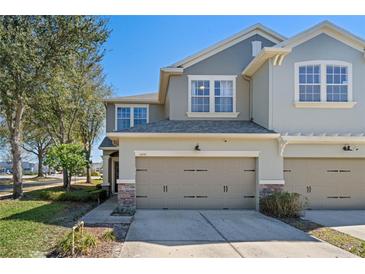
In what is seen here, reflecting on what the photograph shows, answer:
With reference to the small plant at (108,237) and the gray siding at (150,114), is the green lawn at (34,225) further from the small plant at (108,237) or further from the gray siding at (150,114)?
the gray siding at (150,114)

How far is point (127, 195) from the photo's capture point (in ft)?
40.5

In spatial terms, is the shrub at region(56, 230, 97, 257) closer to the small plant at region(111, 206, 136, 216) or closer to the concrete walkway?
the concrete walkway

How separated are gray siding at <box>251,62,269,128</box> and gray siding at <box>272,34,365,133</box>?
1.37 ft

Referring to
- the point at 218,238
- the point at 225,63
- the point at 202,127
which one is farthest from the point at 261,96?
the point at 218,238

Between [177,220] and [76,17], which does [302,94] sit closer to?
[177,220]

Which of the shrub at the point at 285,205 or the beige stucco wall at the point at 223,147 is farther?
the beige stucco wall at the point at 223,147

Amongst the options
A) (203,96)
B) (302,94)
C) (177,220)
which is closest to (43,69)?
(203,96)

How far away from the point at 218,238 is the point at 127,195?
5160mm

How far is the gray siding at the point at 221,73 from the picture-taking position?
50.2ft

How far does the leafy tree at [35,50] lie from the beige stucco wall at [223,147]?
21.1 feet

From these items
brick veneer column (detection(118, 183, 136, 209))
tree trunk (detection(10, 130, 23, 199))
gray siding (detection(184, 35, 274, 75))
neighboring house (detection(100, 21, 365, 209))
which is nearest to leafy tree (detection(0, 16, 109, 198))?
tree trunk (detection(10, 130, 23, 199))

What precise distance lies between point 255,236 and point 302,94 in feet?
22.9

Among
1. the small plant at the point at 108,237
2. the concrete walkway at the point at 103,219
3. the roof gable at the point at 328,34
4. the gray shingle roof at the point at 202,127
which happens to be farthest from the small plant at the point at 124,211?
the roof gable at the point at 328,34

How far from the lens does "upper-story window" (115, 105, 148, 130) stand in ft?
65.2
